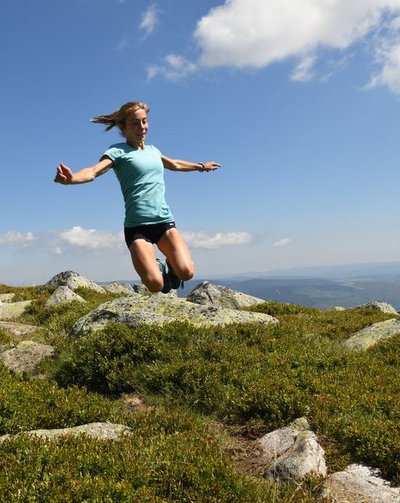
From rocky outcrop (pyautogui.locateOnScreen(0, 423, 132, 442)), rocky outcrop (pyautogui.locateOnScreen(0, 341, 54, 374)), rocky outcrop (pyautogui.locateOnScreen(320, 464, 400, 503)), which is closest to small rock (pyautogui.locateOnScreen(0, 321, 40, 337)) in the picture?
rocky outcrop (pyautogui.locateOnScreen(0, 341, 54, 374))

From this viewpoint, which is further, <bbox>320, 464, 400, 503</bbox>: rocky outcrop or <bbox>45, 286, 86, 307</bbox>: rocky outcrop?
<bbox>45, 286, 86, 307</bbox>: rocky outcrop

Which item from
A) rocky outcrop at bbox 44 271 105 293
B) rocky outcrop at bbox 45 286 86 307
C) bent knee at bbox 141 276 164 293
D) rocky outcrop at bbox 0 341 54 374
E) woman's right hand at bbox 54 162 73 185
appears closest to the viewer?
woman's right hand at bbox 54 162 73 185

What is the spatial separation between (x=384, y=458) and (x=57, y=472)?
3.94 meters

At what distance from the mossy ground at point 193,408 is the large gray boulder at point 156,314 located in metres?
1.02

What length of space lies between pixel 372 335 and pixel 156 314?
19.5 ft

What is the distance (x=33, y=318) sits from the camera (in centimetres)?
1919

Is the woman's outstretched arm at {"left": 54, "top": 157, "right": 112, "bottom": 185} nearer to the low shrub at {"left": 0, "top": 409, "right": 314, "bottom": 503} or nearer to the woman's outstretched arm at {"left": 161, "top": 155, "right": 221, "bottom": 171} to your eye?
the woman's outstretched arm at {"left": 161, "top": 155, "right": 221, "bottom": 171}

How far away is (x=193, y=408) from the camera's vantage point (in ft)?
27.0

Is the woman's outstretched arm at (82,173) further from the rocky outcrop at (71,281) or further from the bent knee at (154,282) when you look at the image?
the rocky outcrop at (71,281)

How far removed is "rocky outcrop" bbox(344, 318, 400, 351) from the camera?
39.4ft

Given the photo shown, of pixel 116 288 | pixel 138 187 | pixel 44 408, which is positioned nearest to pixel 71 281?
pixel 116 288

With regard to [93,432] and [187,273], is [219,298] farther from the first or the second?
[93,432]

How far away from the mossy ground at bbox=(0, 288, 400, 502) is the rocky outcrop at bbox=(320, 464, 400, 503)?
191 mm

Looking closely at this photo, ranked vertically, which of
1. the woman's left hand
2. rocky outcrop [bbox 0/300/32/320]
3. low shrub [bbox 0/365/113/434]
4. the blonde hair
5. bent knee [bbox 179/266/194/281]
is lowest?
low shrub [bbox 0/365/113/434]
